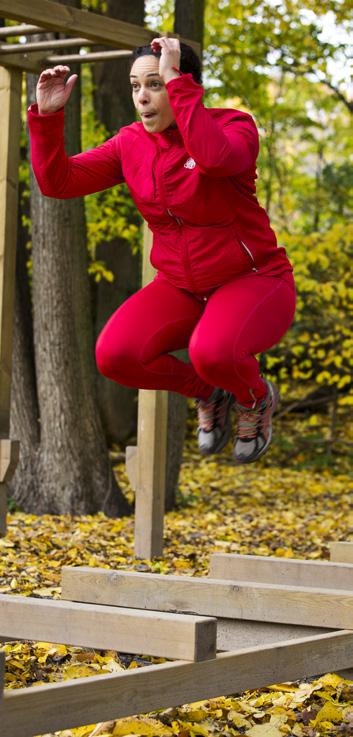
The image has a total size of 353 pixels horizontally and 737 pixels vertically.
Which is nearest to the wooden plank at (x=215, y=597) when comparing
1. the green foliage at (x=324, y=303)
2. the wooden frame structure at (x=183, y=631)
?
the wooden frame structure at (x=183, y=631)

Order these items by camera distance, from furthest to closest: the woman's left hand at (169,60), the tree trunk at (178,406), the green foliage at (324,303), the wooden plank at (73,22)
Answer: the green foliage at (324,303), the tree trunk at (178,406), the wooden plank at (73,22), the woman's left hand at (169,60)

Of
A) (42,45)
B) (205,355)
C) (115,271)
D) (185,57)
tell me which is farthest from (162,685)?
(115,271)

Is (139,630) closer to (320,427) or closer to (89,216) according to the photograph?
(89,216)

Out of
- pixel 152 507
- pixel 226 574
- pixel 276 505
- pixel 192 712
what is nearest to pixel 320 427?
pixel 276 505

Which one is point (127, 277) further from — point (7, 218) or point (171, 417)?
point (7, 218)

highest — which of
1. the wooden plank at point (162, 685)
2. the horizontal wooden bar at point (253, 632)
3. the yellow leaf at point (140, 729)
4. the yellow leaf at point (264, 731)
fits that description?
the wooden plank at point (162, 685)

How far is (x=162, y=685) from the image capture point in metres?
2.92

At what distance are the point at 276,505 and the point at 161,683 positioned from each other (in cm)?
676

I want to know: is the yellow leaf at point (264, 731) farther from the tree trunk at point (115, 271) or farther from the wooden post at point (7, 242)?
the tree trunk at point (115, 271)

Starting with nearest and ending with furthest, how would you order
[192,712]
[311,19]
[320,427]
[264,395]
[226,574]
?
[192,712] → [264,395] → [226,574] → [311,19] → [320,427]

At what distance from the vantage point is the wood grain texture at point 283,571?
4297 millimetres

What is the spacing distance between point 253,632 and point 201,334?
1.22 meters

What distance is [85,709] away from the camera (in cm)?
272

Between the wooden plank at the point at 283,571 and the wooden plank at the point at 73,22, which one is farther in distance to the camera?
the wooden plank at the point at 73,22
